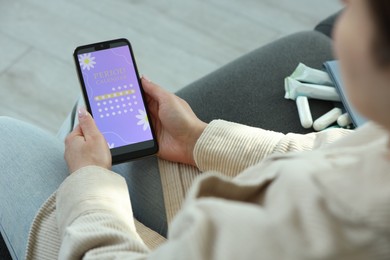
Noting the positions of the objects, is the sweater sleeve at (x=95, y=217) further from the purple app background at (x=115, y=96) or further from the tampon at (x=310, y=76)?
the tampon at (x=310, y=76)

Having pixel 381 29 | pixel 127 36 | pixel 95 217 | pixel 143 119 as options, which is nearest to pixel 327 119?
pixel 143 119

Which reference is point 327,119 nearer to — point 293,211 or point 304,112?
point 304,112

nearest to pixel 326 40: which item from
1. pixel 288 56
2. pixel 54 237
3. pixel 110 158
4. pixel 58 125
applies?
pixel 288 56

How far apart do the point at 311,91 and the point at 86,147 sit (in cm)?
34

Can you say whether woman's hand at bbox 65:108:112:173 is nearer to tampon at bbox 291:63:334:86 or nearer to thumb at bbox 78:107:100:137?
thumb at bbox 78:107:100:137

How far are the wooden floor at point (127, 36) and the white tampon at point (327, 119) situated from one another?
2.06 feet

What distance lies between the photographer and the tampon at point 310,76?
874 mm

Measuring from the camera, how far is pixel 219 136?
77 cm

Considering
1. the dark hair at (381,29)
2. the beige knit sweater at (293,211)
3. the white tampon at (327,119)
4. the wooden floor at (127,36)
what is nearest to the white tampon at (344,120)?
the white tampon at (327,119)

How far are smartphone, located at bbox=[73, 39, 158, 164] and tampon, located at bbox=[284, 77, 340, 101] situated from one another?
0.71 feet

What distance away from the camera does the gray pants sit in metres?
0.75

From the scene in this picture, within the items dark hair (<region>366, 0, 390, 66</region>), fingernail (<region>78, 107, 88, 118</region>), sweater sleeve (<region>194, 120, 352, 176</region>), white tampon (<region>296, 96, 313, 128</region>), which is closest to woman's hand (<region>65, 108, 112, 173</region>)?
fingernail (<region>78, 107, 88, 118</region>)

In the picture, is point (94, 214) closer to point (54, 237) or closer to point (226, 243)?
point (54, 237)

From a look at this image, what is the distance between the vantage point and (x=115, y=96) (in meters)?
0.85
